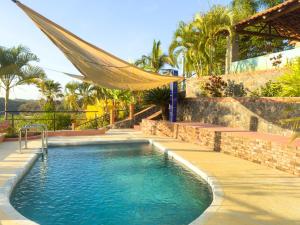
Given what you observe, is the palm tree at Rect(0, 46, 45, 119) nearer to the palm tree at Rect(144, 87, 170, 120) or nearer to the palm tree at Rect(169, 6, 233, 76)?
the palm tree at Rect(144, 87, 170, 120)

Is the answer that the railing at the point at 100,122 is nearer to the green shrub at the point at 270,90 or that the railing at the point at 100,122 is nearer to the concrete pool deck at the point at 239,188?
the concrete pool deck at the point at 239,188

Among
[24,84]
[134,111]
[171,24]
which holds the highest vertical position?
[171,24]

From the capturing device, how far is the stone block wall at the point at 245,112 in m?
10.7

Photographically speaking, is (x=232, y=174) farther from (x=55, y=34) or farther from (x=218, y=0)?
(x=218, y=0)

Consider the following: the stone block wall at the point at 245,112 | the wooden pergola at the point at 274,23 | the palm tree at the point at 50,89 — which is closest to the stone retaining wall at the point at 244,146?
the stone block wall at the point at 245,112

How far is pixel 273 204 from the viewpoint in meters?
5.58

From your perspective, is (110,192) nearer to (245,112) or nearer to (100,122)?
(245,112)

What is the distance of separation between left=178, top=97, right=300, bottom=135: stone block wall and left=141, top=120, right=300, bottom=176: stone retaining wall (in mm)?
914

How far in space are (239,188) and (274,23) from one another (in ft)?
40.2

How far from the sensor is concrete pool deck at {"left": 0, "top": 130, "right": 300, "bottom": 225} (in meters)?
4.89

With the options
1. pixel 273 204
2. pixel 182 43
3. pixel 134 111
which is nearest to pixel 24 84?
pixel 134 111

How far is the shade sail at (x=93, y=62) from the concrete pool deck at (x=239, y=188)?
113 inches

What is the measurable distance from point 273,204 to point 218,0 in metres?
15.8

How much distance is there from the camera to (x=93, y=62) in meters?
9.15
